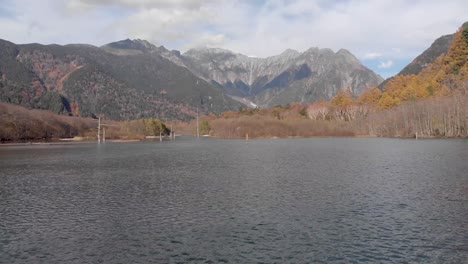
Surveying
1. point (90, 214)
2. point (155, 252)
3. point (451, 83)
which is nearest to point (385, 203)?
point (155, 252)

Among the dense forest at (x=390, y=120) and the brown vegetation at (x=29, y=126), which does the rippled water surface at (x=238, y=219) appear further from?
the brown vegetation at (x=29, y=126)

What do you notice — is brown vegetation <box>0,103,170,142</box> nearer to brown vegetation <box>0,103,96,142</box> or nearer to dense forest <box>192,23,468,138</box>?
brown vegetation <box>0,103,96,142</box>

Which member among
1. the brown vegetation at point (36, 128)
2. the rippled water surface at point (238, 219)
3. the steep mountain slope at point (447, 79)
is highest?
the steep mountain slope at point (447, 79)

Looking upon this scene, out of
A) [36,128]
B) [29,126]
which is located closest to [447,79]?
[36,128]

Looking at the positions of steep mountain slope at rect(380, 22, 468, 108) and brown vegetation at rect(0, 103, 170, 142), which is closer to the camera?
steep mountain slope at rect(380, 22, 468, 108)

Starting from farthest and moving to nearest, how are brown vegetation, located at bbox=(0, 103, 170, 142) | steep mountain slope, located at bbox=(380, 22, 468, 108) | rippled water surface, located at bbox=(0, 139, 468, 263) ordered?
brown vegetation, located at bbox=(0, 103, 170, 142)
steep mountain slope, located at bbox=(380, 22, 468, 108)
rippled water surface, located at bbox=(0, 139, 468, 263)

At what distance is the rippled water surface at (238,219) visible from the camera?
632 inches

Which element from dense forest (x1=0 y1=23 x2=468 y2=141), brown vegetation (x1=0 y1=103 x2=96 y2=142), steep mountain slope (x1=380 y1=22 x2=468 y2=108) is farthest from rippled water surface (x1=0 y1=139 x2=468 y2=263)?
brown vegetation (x1=0 y1=103 x2=96 y2=142)

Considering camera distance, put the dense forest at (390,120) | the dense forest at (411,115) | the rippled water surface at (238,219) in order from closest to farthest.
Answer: the rippled water surface at (238,219), the dense forest at (411,115), the dense forest at (390,120)

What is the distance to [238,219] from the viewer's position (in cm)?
2147

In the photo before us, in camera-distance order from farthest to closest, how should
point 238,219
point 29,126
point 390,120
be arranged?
point 29,126 < point 390,120 < point 238,219

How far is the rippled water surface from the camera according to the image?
1606 centimetres

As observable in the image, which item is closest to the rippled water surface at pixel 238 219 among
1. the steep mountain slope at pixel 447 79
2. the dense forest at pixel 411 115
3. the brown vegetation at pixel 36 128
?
the dense forest at pixel 411 115

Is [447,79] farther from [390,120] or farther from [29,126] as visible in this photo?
[29,126]
